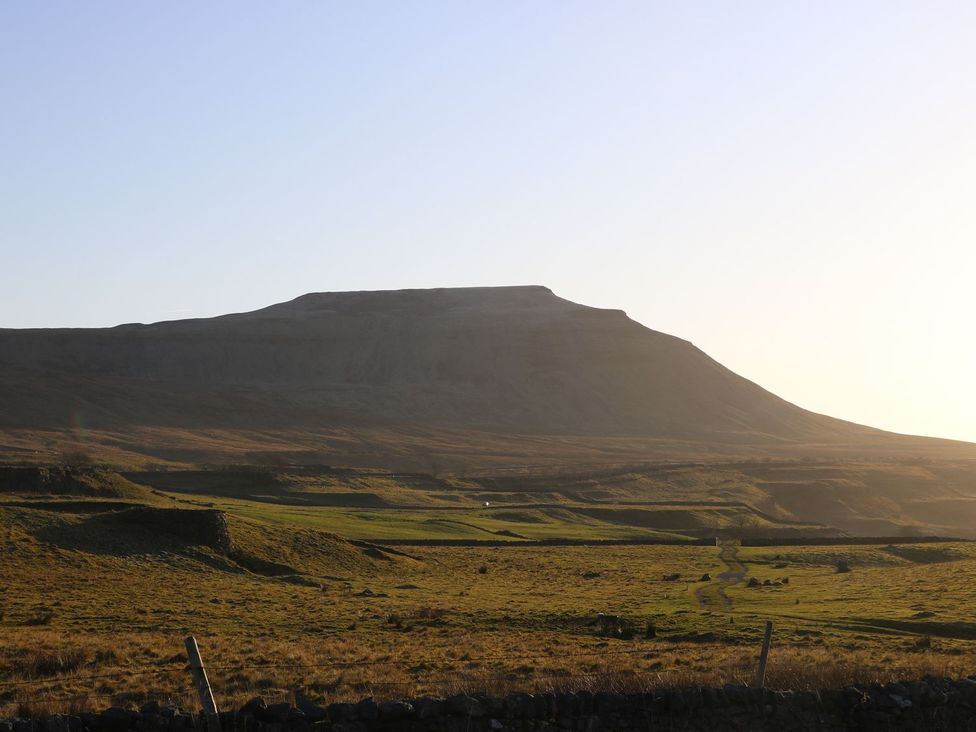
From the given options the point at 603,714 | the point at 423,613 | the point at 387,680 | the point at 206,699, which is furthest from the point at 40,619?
the point at 603,714

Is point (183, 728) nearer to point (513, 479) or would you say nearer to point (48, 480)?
point (48, 480)

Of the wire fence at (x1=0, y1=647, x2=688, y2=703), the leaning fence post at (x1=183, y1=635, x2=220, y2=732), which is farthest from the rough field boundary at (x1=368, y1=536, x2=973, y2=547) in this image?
the leaning fence post at (x1=183, y1=635, x2=220, y2=732)

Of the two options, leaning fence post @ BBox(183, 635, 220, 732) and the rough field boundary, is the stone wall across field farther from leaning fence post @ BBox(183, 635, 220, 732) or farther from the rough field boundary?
the rough field boundary

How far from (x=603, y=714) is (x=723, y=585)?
117 feet

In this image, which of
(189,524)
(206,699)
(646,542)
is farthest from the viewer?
(646,542)

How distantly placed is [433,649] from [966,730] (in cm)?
1424

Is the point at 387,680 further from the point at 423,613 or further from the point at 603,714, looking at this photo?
the point at 423,613

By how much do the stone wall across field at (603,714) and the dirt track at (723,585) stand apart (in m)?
23.6

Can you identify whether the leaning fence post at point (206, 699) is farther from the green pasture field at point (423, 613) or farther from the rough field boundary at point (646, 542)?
the rough field boundary at point (646, 542)

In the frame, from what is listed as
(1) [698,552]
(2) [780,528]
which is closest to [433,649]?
(1) [698,552]

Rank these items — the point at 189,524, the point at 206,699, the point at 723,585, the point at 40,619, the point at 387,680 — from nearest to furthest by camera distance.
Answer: the point at 206,699, the point at 387,680, the point at 40,619, the point at 723,585, the point at 189,524

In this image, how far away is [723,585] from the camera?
50219 millimetres

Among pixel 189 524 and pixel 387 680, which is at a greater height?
pixel 387 680

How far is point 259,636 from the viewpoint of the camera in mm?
31125
